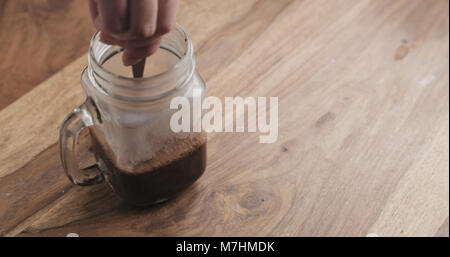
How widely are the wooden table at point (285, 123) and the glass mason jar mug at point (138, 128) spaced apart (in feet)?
0.17

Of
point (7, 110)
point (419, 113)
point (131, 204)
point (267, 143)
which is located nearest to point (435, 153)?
point (419, 113)

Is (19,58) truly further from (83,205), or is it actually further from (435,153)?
(435,153)

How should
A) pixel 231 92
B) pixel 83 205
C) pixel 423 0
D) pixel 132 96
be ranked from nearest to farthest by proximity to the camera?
pixel 132 96 → pixel 83 205 → pixel 231 92 → pixel 423 0

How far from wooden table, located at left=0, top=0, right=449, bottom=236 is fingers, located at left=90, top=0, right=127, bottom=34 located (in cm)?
27

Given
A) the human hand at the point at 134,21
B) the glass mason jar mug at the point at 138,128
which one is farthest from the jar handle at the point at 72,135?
the human hand at the point at 134,21

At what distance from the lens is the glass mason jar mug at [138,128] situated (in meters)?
0.51

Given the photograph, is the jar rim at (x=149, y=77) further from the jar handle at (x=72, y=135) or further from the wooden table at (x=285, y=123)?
the wooden table at (x=285, y=123)

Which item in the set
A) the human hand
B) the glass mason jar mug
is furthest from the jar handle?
the human hand

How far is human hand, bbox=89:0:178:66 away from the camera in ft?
1.31

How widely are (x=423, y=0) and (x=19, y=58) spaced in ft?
2.09

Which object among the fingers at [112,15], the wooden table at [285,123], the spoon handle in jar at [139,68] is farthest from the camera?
the wooden table at [285,123]

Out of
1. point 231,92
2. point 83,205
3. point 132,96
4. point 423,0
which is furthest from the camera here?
point 423,0

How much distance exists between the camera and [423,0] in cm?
86

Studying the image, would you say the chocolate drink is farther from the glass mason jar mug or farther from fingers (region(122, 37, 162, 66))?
fingers (region(122, 37, 162, 66))
